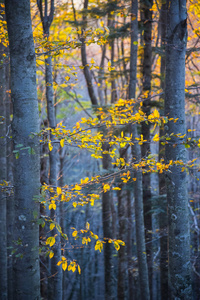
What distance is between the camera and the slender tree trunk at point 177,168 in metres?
4.38

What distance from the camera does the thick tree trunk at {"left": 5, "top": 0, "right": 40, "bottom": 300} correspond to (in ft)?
10.0

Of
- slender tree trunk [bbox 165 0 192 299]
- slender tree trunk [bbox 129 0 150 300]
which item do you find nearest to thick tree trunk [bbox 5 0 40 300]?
slender tree trunk [bbox 165 0 192 299]

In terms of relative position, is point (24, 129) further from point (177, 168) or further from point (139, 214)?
point (139, 214)

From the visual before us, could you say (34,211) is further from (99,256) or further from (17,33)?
(99,256)

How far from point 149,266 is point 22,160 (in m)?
8.47

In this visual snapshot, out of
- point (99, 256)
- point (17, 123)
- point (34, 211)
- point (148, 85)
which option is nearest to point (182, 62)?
point (17, 123)

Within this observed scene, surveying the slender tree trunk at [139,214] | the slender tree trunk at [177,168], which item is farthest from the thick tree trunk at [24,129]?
the slender tree trunk at [139,214]

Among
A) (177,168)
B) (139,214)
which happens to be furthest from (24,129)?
(139,214)

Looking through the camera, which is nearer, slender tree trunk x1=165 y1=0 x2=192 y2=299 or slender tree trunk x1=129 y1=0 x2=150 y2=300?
slender tree trunk x1=165 y1=0 x2=192 y2=299

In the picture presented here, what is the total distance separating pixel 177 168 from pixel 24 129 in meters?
2.65

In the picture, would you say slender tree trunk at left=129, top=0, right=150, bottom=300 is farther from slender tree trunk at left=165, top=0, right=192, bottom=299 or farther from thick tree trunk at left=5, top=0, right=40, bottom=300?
thick tree trunk at left=5, top=0, right=40, bottom=300

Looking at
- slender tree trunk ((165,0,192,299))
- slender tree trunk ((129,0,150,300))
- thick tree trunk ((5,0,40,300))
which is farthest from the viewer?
slender tree trunk ((129,0,150,300))

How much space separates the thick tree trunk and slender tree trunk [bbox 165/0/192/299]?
91.2 inches

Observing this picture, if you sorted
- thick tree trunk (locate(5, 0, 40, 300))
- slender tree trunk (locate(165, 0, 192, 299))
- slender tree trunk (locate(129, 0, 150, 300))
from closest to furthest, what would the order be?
thick tree trunk (locate(5, 0, 40, 300)), slender tree trunk (locate(165, 0, 192, 299)), slender tree trunk (locate(129, 0, 150, 300))
